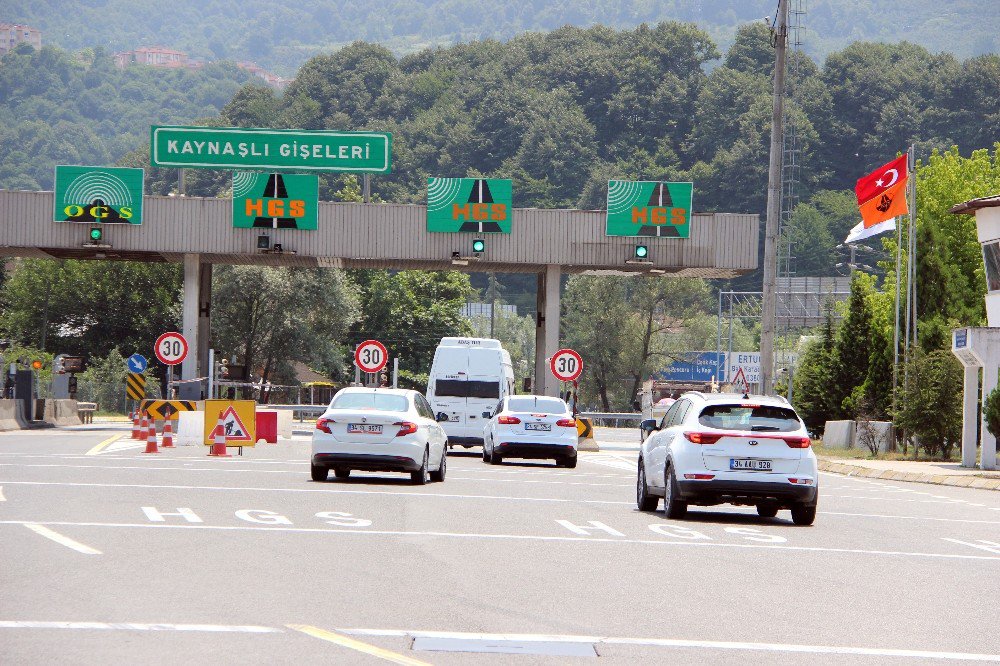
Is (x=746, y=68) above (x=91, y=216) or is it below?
above

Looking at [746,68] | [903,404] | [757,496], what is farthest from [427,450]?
[746,68]

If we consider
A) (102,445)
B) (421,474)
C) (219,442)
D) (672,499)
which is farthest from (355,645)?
(102,445)

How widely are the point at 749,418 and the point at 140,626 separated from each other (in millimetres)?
11229

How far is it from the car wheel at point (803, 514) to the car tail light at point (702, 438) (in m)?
1.33

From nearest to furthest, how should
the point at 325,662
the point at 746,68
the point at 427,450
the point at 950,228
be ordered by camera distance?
the point at 325,662
the point at 427,450
the point at 950,228
the point at 746,68

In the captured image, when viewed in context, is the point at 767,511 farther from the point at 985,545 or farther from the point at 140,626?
the point at 140,626

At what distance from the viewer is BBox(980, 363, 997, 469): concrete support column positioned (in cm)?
3722

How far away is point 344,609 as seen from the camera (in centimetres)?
1049

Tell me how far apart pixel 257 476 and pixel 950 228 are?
41.4 m

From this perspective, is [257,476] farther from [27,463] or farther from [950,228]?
[950,228]

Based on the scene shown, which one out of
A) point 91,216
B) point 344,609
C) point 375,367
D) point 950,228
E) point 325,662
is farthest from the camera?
point 950,228

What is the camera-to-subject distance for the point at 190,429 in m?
37.9

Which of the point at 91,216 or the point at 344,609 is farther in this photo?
the point at 91,216

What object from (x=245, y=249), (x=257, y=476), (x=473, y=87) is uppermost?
(x=473, y=87)
